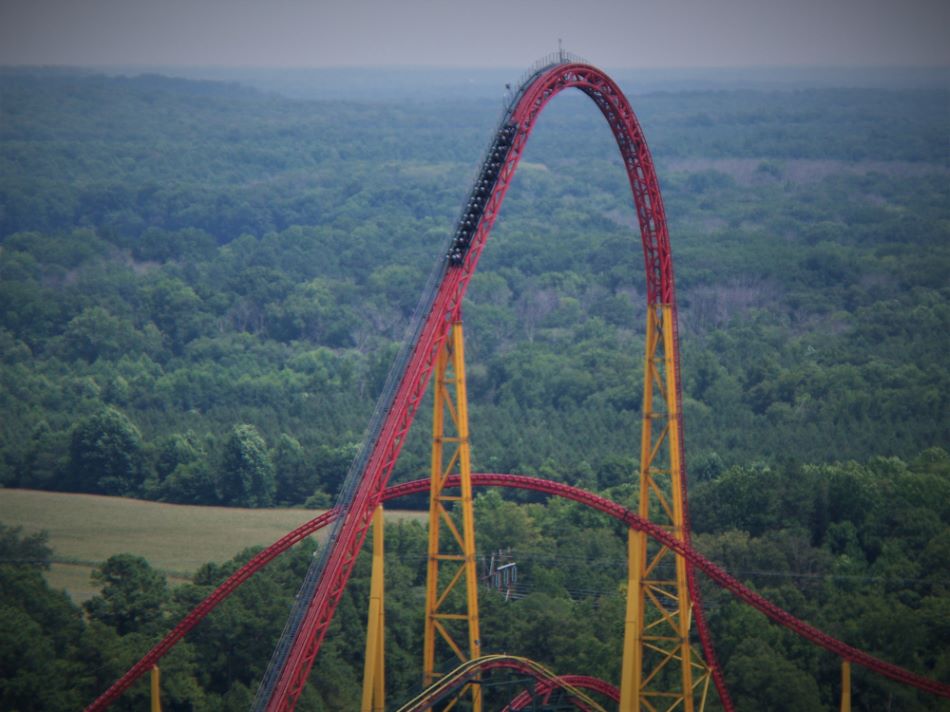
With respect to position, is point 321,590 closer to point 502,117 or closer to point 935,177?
point 502,117

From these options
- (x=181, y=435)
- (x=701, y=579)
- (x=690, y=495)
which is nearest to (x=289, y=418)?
(x=181, y=435)

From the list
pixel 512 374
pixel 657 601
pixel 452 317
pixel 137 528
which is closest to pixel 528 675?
pixel 657 601

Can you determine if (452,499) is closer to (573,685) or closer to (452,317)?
(452,317)

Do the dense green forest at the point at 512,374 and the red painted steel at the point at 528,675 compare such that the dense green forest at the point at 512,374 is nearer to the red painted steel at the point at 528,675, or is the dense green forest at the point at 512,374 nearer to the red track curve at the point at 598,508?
the red painted steel at the point at 528,675

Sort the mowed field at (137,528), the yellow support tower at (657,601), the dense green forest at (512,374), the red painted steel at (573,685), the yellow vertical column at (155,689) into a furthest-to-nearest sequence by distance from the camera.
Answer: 1. the mowed field at (137,528)
2. the dense green forest at (512,374)
3. the red painted steel at (573,685)
4. the yellow support tower at (657,601)
5. the yellow vertical column at (155,689)

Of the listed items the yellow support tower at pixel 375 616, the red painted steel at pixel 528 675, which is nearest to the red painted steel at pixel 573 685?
the red painted steel at pixel 528 675
